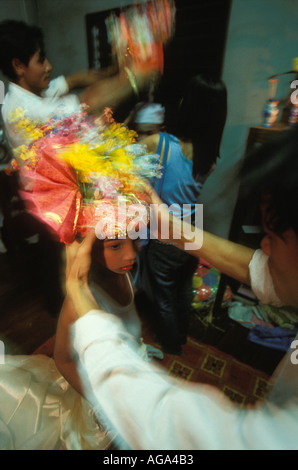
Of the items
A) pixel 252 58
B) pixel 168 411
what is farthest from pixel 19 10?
pixel 168 411

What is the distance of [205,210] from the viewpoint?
112 inches

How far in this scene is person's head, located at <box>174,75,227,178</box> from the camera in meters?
1.44

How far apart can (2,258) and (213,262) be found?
2860 millimetres

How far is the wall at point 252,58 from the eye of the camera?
1.92m

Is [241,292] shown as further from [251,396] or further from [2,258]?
[2,258]

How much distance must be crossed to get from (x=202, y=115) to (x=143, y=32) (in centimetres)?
78

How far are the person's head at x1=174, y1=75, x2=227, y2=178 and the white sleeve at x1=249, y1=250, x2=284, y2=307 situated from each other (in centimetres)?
85

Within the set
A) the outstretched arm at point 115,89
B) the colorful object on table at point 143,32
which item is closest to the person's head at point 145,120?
the outstretched arm at point 115,89

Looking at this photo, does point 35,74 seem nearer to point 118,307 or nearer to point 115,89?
point 115,89

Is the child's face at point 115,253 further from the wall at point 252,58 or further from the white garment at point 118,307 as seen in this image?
the wall at point 252,58

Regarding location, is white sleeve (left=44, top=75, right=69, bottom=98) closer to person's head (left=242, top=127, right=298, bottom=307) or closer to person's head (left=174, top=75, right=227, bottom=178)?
person's head (left=174, top=75, right=227, bottom=178)

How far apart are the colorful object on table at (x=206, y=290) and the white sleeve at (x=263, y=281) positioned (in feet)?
5.29

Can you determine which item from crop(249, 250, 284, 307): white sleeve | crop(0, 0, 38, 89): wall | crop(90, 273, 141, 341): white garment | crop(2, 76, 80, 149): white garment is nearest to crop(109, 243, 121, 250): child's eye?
crop(90, 273, 141, 341): white garment

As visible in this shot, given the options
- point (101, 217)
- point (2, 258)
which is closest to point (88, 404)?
point (101, 217)
